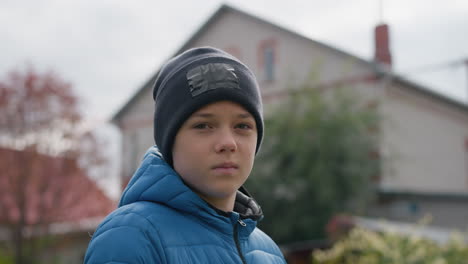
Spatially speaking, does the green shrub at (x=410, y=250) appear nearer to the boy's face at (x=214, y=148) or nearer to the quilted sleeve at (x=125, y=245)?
the boy's face at (x=214, y=148)

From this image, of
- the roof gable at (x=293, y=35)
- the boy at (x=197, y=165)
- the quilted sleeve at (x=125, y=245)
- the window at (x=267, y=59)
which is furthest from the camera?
the window at (x=267, y=59)

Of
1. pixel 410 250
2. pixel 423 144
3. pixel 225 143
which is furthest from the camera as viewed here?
pixel 423 144

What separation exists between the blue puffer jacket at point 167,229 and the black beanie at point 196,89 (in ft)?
0.38

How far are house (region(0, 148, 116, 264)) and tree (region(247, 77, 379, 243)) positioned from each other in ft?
11.4

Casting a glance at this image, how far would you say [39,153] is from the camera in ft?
32.1

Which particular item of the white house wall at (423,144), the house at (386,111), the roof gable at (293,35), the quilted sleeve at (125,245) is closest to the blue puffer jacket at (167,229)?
the quilted sleeve at (125,245)

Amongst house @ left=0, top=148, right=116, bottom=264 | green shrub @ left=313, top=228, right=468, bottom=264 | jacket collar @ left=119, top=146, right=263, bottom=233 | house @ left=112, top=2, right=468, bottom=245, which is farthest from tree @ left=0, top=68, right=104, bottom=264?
jacket collar @ left=119, top=146, right=263, bottom=233

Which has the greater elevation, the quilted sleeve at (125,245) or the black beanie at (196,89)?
the black beanie at (196,89)

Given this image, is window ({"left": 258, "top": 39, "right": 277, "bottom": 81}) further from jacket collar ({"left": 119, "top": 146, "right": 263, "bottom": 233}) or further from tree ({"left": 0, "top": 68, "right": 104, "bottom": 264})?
jacket collar ({"left": 119, "top": 146, "right": 263, "bottom": 233})

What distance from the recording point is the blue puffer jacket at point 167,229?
120 centimetres

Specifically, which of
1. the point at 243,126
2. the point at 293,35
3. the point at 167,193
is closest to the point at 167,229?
the point at 167,193

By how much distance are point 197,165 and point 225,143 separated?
0.31 feet

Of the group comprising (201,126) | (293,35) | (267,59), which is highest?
(293,35)

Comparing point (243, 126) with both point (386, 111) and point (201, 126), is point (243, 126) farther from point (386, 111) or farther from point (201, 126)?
point (386, 111)
